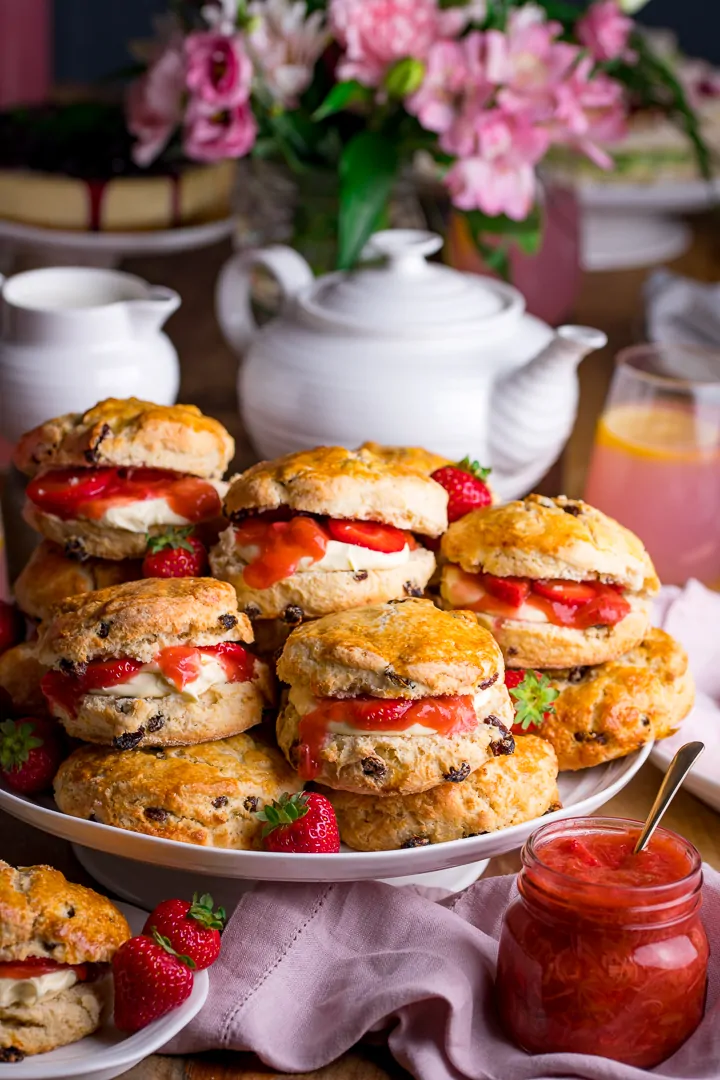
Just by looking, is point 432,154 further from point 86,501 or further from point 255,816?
point 255,816

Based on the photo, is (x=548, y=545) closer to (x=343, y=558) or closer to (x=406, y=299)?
(x=343, y=558)

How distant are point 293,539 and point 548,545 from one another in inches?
12.9

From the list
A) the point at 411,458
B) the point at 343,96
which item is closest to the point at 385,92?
the point at 343,96

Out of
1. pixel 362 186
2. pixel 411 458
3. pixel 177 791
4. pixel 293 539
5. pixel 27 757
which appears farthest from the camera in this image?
pixel 362 186

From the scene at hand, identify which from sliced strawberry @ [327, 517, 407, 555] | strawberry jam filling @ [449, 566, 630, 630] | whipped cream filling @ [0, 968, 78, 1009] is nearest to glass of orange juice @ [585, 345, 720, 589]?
strawberry jam filling @ [449, 566, 630, 630]

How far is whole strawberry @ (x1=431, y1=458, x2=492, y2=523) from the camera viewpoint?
185 cm

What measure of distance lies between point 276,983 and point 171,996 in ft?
0.54

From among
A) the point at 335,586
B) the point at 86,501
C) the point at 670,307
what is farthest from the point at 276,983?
the point at 670,307

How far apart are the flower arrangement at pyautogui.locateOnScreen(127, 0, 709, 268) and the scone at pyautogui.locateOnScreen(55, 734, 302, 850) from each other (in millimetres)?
1472

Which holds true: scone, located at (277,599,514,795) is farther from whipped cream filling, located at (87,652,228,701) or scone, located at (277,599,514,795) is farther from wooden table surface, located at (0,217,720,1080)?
wooden table surface, located at (0,217,720,1080)

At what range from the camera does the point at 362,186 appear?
2.77m

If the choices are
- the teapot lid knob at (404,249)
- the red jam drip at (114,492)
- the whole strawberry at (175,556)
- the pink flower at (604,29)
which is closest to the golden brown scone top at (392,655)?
the whole strawberry at (175,556)

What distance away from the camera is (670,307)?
11.7 ft

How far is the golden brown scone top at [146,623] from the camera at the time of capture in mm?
1499
